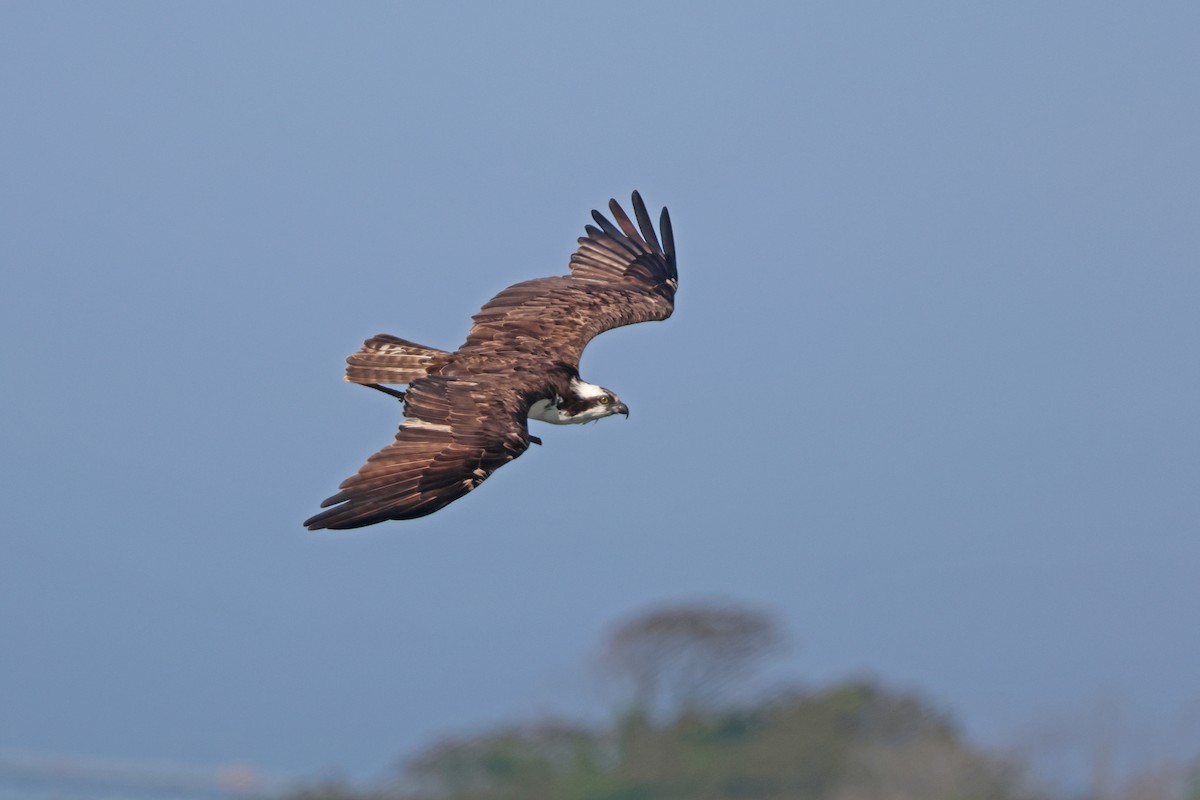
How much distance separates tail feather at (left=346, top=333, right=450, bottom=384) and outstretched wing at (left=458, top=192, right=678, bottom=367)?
1.10 ft

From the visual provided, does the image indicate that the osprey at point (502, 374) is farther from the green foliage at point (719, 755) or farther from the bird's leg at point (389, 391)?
the green foliage at point (719, 755)

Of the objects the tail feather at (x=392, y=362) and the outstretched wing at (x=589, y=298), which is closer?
the tail feather at (x=392, y=362)

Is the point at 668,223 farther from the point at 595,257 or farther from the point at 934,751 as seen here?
the point at 934,751

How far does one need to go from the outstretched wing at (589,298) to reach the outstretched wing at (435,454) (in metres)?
1.60

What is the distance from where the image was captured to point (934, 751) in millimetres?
41062

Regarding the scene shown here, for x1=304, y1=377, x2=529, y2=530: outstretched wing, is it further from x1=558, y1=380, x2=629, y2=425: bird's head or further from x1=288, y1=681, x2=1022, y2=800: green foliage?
x1=288, y1=681, x2=1022, y2=800: green foliage

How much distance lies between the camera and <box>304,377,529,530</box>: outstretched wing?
507 inches

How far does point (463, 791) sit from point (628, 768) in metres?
4.43

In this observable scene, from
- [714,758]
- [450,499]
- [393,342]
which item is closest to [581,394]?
[393,342]

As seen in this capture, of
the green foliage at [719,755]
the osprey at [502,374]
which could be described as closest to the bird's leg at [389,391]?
the osprey at [502,374]

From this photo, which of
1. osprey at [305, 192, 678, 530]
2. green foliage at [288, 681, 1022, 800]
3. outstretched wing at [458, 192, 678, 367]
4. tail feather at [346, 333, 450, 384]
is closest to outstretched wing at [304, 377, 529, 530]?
osprey at [305, 192, 678, 530]

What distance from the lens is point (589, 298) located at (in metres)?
18.2

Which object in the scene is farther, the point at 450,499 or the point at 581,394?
the point at 581,394

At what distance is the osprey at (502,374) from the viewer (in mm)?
13219
